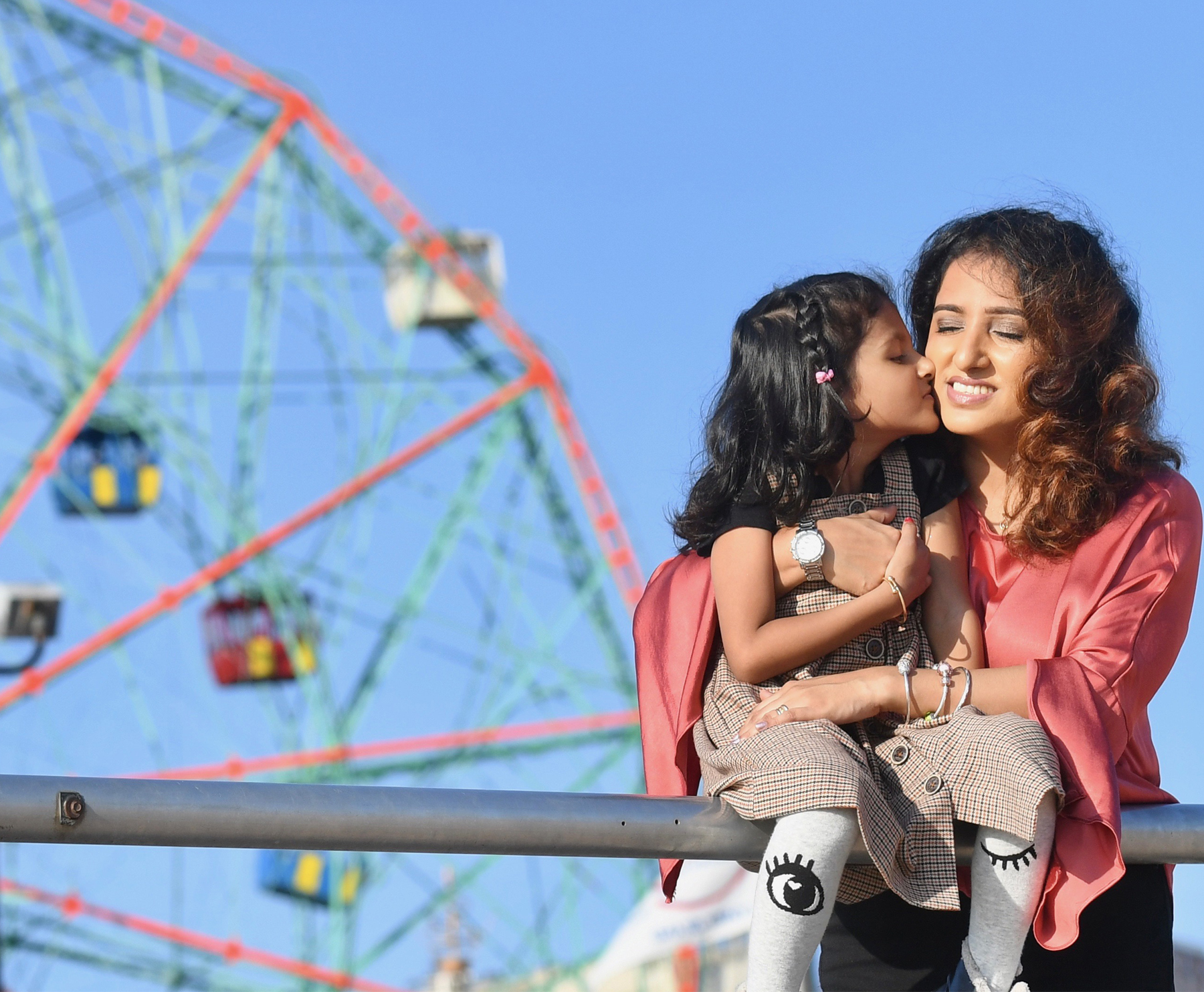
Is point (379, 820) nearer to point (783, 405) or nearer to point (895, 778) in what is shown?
point (895, 778)

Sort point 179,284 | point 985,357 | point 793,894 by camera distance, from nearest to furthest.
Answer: point 793,894 → point 985,357 → point 179,284

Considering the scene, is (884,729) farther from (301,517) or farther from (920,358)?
(301,517)

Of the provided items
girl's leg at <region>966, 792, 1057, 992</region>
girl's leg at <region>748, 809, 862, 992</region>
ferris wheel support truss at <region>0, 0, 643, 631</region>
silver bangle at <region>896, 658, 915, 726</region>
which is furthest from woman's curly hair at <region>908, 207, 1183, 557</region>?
ferris wheel support truss at <region>0, 0, 643, 631</region>

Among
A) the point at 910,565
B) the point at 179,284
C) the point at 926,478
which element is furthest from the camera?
the point at 179,284

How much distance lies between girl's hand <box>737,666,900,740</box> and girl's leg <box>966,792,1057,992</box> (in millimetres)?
222

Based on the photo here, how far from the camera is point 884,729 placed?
218 cm

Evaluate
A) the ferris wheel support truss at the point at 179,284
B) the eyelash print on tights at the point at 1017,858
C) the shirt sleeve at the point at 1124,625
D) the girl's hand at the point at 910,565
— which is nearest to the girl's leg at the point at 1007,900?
the eyelash print on tights at the point at 1017,858

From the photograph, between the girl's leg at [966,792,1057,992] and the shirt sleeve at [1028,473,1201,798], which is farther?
the shirt sleeve at [1028,473,1201,798]

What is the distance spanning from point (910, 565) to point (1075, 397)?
287mm

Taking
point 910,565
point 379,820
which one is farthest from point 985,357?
point 379,820

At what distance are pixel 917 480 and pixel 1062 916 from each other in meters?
0.64

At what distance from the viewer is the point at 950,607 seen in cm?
226

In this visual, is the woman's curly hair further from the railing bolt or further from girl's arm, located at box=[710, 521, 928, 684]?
the railing bolt

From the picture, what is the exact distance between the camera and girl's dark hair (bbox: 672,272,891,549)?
2.25 m
